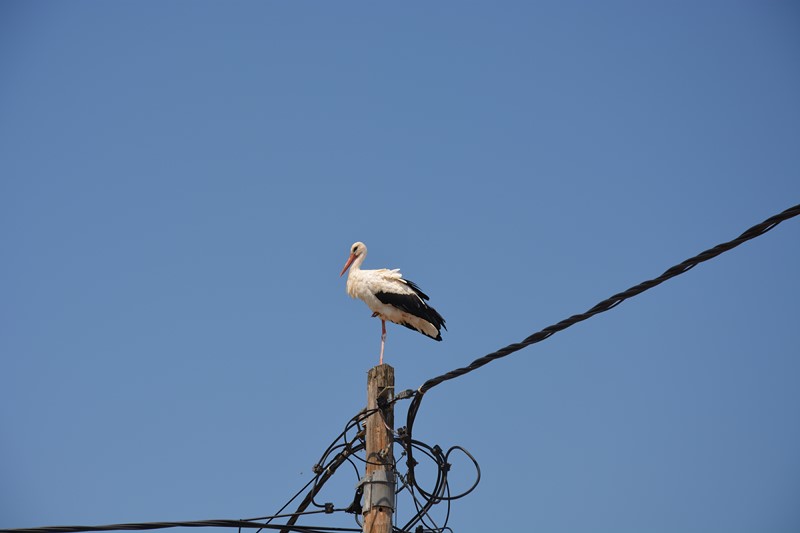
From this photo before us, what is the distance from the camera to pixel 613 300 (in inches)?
194

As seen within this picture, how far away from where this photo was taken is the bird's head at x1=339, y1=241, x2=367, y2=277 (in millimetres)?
12125

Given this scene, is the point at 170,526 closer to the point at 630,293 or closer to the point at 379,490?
the point at 379,490

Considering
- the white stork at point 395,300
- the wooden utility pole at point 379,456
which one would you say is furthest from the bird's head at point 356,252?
the wooden utility pole at point 379,456

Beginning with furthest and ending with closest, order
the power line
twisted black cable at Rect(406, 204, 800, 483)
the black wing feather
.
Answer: the black wing feather, the power line, twisted black cable at Rect(406, 204, 800, 483)

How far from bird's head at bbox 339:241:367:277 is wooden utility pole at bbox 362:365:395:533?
220 inches

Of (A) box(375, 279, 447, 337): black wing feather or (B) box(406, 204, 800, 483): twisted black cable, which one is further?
(A) box(375, 279, 447, 337): black wing feather

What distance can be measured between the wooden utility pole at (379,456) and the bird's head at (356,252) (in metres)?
5.60

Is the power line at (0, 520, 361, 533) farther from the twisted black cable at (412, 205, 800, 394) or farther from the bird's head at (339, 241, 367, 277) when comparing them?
the bird's head at (339, 241, 367, 277)

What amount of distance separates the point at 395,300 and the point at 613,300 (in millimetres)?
6294

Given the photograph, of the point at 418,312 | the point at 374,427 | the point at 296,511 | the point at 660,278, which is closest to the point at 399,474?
the point at 374,427

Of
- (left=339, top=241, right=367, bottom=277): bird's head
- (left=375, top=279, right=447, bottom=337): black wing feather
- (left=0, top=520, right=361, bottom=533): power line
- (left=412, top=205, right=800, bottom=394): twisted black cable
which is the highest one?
(left=339, top=241, right=367, bottom=277): bird's head

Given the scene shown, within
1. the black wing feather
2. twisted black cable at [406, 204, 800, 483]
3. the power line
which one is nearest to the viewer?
twisted black cable at [406, 204, 800, 483]

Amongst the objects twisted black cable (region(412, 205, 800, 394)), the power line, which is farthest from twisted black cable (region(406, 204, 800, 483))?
the power line

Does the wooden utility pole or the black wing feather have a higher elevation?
the black wing feather
